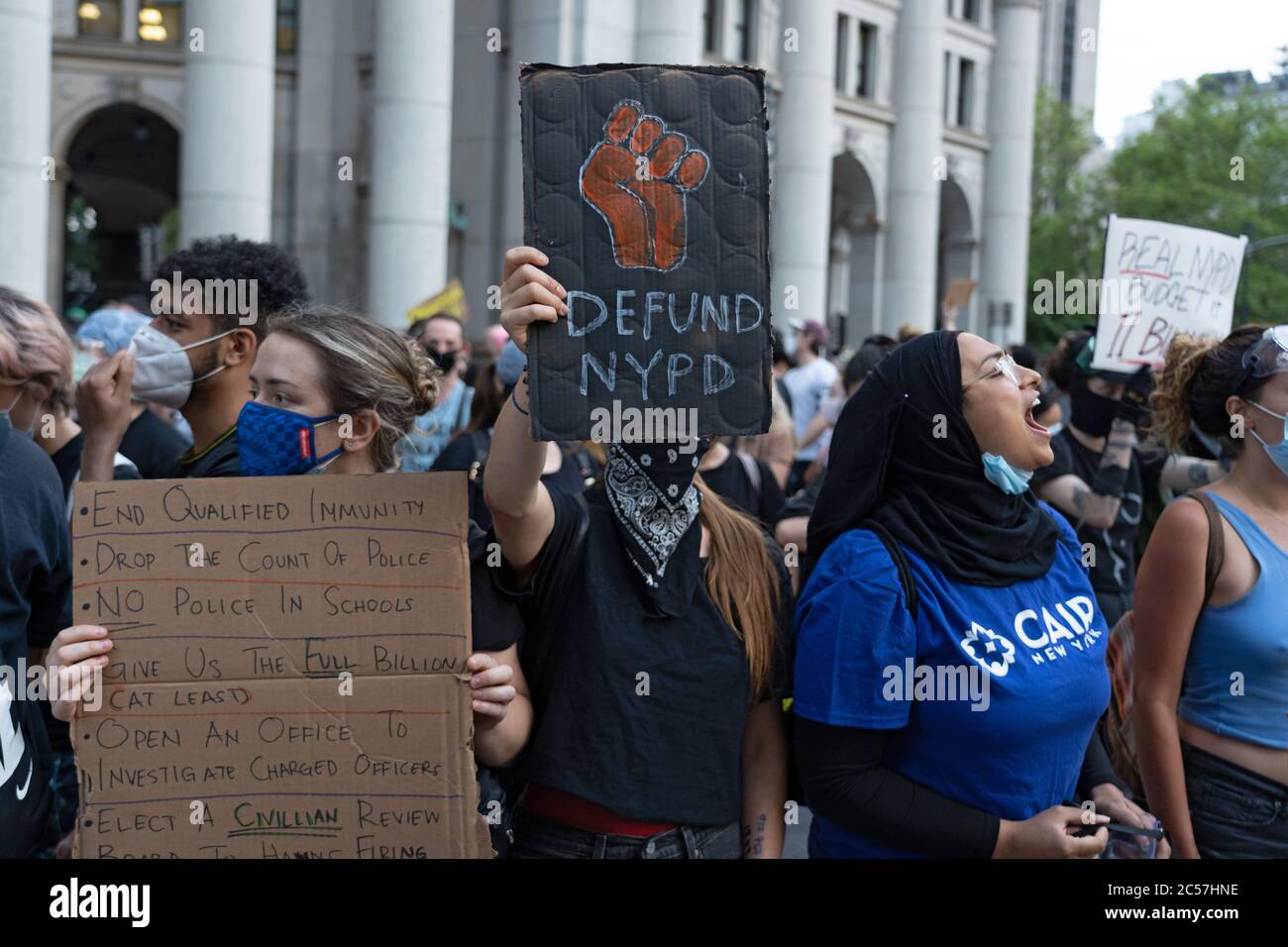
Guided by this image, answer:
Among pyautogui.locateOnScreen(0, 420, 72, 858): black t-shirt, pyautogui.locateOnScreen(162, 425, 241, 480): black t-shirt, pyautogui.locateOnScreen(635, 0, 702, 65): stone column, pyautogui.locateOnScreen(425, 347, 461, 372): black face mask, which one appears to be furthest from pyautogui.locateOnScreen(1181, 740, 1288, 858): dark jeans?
pyautogui.locateOnScreen(635, 0, 702, 65): stone column

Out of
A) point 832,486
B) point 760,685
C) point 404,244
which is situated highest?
point 404,244

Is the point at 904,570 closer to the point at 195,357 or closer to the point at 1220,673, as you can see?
the point at 1220,673

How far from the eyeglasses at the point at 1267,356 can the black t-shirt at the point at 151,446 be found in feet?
12.4

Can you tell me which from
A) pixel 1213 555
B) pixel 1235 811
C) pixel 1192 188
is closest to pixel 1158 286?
pixel 1213 555

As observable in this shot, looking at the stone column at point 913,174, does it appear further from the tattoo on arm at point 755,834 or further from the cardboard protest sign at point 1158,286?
the tattoo on arm at point 755,834

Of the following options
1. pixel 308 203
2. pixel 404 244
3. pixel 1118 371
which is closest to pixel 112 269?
pixel 308 203

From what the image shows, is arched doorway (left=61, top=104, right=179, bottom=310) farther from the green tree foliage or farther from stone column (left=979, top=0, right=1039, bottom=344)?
the green tree foliage

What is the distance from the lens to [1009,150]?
43.2 meters

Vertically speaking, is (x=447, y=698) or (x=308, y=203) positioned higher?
(x=308, y=203)

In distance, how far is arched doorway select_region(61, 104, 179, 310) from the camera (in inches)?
1318
